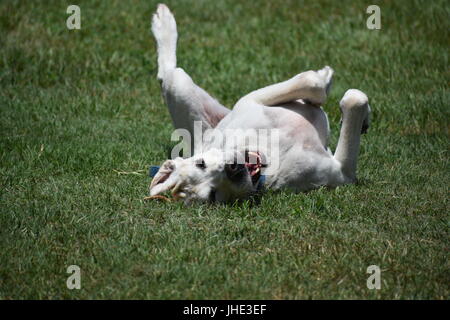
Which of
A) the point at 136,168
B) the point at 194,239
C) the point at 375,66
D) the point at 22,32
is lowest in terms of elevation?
the point at 194,239

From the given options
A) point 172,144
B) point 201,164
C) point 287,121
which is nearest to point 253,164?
point 201,164

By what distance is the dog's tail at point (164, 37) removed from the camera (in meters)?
6.70

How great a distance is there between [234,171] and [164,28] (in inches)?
101

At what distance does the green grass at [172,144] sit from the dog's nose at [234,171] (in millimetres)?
262

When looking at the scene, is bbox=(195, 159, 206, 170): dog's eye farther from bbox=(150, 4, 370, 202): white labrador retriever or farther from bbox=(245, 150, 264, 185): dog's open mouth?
bbox=(245, 150, 264, 185): dog's open mouth

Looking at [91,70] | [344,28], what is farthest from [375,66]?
[91,70]

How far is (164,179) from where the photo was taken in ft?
17.0

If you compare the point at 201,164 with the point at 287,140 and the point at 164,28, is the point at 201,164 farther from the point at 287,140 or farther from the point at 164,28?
the point at 164,28

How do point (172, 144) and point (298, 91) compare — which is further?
point (172, 144)

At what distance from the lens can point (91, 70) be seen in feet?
28.5

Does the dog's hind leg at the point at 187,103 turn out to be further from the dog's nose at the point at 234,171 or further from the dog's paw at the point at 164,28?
the dog's nose at the point at 234,171

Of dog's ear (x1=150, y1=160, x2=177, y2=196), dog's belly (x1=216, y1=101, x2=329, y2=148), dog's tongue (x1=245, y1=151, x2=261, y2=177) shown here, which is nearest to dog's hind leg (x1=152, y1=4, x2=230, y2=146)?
dog's belly (x1=216, y1=101, x2=329, y2=148)

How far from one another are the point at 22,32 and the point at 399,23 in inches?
168
